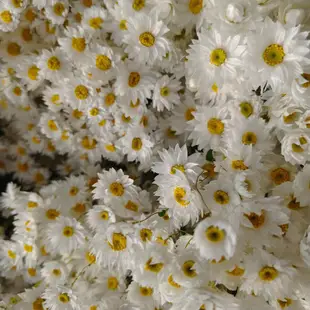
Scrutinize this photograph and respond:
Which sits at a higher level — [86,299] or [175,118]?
[175,118]

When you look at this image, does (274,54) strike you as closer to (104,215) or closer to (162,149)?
(162,149)

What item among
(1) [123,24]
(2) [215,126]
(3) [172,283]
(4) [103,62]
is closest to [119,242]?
(3) [172,283]

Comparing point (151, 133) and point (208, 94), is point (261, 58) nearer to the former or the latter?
point (208, 94)

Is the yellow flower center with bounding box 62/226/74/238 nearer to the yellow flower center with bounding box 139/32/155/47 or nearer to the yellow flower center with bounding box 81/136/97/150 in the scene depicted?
the yellow flower center with bounding box 81/136/97/150

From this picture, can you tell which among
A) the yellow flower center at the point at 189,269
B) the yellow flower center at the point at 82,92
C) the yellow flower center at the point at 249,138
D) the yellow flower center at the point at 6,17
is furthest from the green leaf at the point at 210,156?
the yellow flower center at the point at 6,17

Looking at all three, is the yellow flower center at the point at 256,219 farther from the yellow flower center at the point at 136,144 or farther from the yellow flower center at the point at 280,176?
the yellow flower center at the point at 136,144

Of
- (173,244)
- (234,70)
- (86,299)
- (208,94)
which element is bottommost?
(86,299)

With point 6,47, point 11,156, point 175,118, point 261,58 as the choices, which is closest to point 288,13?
point 261,58
